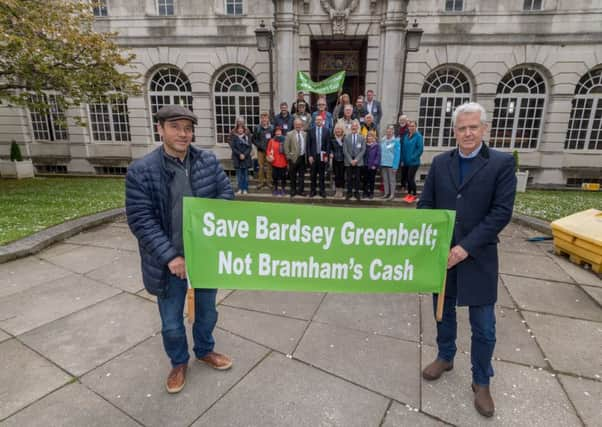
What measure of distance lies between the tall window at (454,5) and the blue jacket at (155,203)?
15256 mm

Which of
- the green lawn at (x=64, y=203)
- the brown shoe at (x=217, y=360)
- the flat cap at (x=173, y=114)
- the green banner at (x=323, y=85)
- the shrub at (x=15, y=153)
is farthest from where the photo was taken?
the shrub at (x=15, y=153)

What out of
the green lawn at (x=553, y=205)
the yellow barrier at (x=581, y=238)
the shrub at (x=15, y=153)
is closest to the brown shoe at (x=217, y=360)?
the yellow barrier at (x=581, y=238)

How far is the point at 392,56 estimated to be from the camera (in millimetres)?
12992

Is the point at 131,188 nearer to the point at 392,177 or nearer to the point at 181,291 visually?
the point at 181,291

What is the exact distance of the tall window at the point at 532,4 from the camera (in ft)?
44.1

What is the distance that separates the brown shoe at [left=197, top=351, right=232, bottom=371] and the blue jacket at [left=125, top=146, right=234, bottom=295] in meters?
0.88

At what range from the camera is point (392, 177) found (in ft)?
31.3

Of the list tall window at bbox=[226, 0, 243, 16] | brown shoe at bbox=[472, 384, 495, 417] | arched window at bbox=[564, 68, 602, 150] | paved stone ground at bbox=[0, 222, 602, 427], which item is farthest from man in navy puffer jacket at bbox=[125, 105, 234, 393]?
arched window at bbox=[564, 68, 602, 150]

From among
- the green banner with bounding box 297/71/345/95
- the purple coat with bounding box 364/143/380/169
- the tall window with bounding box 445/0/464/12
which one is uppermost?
the tall window with bounding box 445/0/464/12

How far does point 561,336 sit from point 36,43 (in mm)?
12772

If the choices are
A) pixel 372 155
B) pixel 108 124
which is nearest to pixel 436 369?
pixel 372 155

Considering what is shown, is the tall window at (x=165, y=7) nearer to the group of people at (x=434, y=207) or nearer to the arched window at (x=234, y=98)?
the arched window at (x=234, y=98)

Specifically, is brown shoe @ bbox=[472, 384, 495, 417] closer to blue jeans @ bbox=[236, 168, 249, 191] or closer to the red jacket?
the red jacket

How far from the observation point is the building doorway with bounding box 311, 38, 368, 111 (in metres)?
14.8
